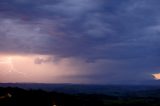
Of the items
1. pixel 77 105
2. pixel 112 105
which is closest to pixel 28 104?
pixel 77 105

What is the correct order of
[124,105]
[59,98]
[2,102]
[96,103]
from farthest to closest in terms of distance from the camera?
1. [124,105]
2. [96,103]
3. [59,98]
4. [2,102]

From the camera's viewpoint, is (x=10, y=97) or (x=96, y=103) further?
(x=96, y=103)

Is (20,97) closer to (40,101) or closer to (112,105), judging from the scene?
(40,101)

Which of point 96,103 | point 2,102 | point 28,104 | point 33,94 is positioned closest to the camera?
point 2,102

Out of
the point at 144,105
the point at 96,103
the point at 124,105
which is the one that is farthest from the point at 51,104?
the point at 144,105

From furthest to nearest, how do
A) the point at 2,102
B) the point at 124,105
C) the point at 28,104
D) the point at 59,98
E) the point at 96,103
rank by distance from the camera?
the point at 124,105
the point at 96,103
the point at 59,98
the point at 28,104
the point at 2,102

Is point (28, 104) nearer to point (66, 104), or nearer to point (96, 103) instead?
point (66, 104)

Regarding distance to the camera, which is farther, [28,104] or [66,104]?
[66,104]

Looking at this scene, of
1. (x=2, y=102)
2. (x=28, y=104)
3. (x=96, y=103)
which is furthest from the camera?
(x=96, y=103)
